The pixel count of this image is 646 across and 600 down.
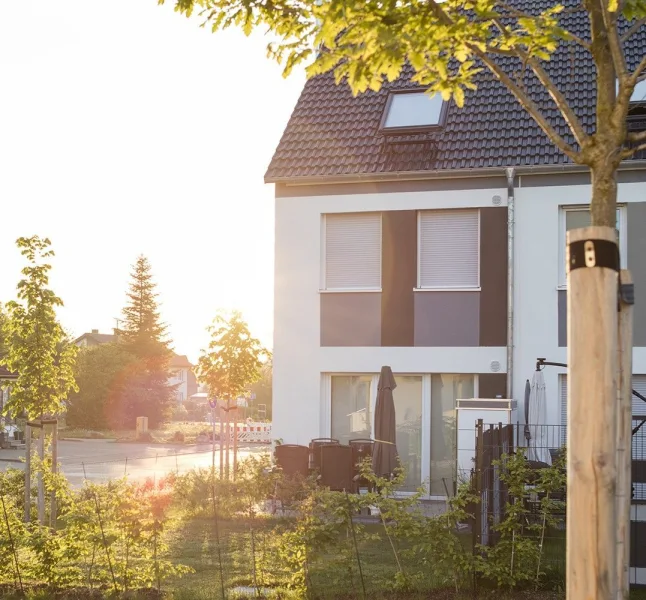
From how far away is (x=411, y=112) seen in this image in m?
17.8

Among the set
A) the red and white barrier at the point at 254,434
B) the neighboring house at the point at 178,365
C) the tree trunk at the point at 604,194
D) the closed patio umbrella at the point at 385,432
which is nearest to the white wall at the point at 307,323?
the closed patio umbrella at the point at 385,432

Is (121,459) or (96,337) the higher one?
(96,337)

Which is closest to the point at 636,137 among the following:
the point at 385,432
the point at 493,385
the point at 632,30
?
the point at 632,30

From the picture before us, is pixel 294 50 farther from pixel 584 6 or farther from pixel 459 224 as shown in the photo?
pixel 459 224

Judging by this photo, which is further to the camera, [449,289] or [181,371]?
[181,371]

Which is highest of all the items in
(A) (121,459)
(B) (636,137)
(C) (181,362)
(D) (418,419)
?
(C) (181,362)

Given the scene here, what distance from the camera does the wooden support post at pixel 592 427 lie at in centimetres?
394

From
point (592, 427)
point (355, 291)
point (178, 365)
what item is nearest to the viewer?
point (592, 427)

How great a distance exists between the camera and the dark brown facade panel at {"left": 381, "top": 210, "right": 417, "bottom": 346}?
16.8 metres

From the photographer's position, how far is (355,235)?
1739cm

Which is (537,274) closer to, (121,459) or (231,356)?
(231,356)

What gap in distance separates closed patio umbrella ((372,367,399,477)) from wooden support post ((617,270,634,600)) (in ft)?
33.0

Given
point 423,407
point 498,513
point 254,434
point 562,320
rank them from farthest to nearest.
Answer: point 254,434
point 423,407
point 562,320
point 498,513

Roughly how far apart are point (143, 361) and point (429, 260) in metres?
50.1
